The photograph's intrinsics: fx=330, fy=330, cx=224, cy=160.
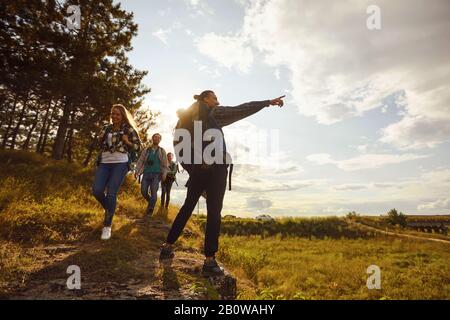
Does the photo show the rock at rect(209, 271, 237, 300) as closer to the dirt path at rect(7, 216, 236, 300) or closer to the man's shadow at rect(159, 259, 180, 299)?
the dirt path at rect(7, 216, 236, 300)

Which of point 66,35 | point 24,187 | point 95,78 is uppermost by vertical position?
point 66,35

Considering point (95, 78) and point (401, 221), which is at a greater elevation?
point (95, 78)

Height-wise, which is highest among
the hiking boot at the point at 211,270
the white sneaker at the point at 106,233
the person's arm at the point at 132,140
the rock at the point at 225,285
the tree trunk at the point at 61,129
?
the tree trunk at the point at 61,129

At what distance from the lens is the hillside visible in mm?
3615

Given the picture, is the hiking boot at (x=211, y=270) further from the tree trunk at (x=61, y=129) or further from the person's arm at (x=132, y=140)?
the tree trunk at (x=61, y=129)

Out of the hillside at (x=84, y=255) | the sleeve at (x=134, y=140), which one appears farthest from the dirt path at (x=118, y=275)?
the sleeve at (x=134, y=140)

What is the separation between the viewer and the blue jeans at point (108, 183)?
18.9 ft

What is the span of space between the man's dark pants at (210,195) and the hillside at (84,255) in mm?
537

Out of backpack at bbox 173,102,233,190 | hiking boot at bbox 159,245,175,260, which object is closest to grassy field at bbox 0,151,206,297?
hiking boot at bbox 159,245,175,260

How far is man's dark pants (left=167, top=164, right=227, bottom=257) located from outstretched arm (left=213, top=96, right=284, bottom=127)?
66 centimetres
